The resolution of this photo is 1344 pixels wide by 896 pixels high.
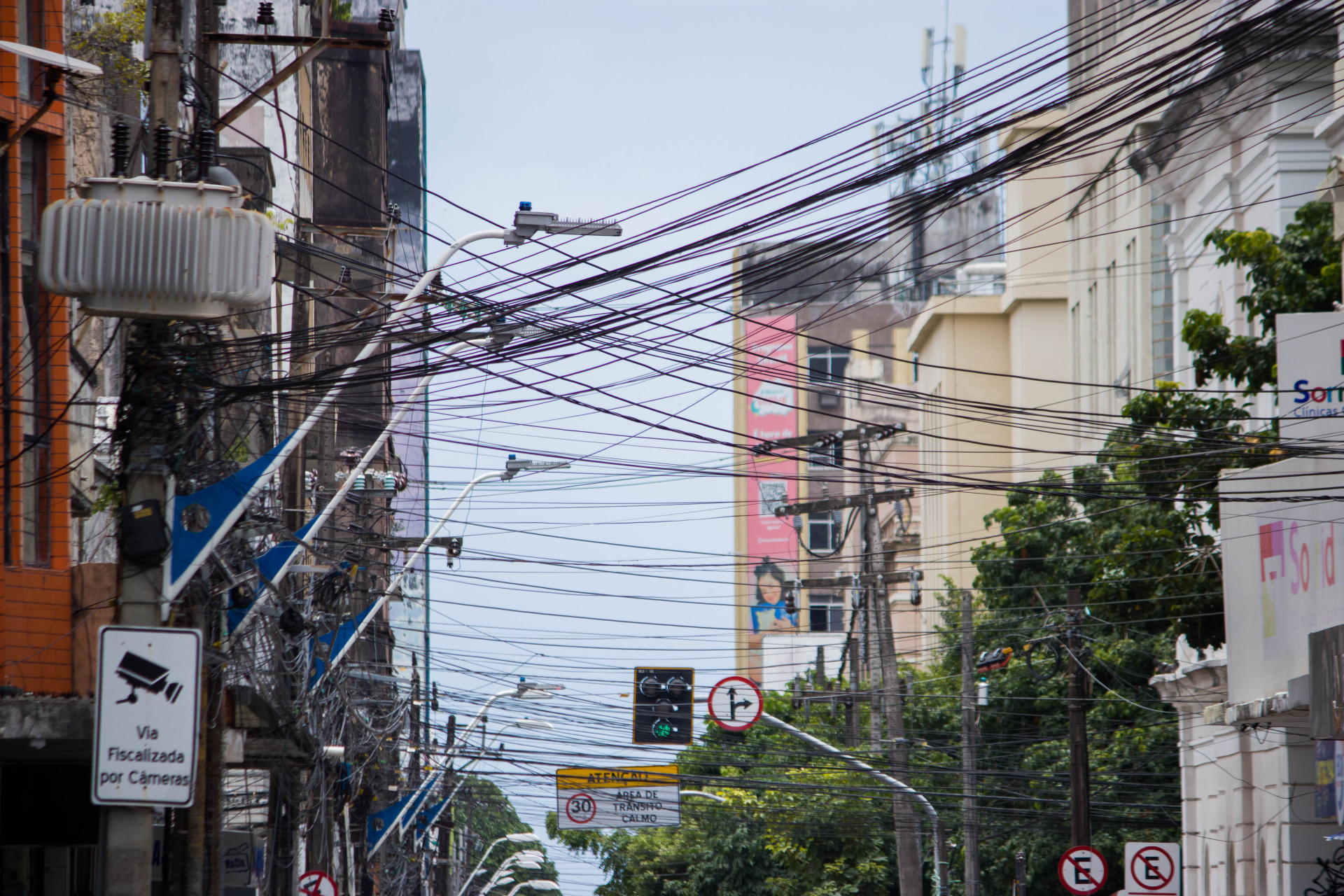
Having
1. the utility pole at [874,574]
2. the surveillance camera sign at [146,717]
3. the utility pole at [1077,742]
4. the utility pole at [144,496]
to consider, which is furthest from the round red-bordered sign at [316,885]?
the surveillance camera sign at [146,717]

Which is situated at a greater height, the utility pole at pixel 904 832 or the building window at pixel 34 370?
the building window at pixel 34 370

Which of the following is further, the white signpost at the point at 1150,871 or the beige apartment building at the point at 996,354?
the beige apartment building at the point at 996,354

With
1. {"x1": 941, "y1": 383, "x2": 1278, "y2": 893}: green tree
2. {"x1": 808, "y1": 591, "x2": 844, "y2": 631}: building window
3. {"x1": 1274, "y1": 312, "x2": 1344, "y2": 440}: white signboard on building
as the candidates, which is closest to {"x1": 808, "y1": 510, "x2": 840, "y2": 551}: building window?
{"x1": 808, "y1": 591, "x2": 844, "y2": 631}: building window

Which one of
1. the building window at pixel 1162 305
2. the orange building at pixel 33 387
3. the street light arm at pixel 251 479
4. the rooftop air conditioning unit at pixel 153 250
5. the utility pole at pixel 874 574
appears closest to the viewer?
the rooftop air conditioning unit at pixel 153 250

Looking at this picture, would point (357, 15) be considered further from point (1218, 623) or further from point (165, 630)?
point (165, 630)

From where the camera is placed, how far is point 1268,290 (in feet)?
70.8

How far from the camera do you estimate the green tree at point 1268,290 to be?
21.2m

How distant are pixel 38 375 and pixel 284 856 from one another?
12.1 meters

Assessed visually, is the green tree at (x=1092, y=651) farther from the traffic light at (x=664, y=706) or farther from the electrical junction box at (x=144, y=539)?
the electrical junction box at (x=144, y=539)

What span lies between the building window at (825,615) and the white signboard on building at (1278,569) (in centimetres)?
8153

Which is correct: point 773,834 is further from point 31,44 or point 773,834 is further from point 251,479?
point 31,44

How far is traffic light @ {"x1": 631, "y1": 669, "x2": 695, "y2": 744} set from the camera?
97.9 feet

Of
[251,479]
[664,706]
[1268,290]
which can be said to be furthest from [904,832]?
[251,479]

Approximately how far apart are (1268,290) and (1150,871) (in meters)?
7.81
